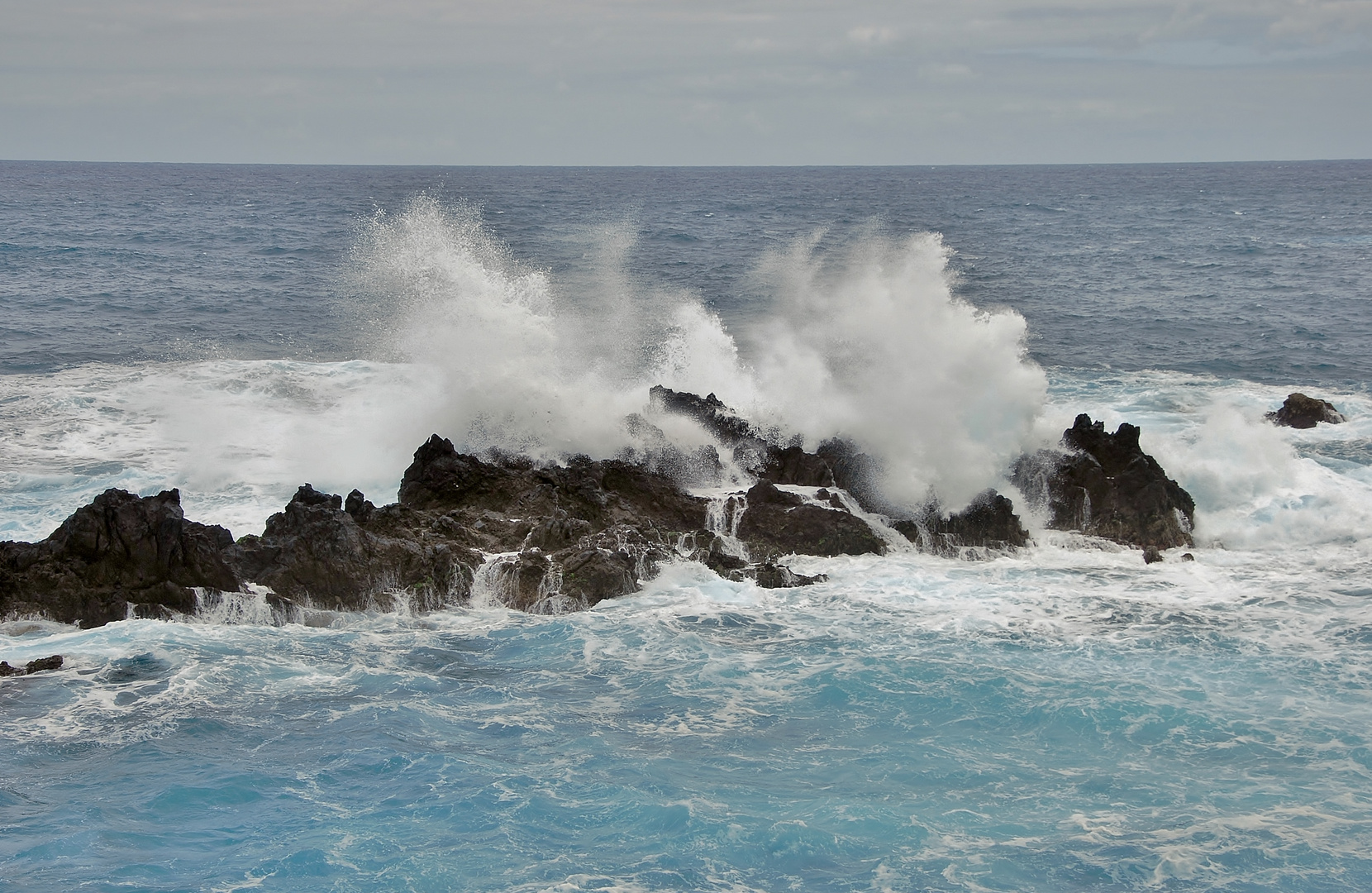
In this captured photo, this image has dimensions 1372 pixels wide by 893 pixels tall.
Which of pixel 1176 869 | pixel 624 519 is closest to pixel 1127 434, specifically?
pixel 624 519

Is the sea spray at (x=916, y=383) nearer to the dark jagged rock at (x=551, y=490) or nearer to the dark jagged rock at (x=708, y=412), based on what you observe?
the dark jagged rock at (x=708, y=412)

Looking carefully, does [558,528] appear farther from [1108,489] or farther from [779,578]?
[1108,489]

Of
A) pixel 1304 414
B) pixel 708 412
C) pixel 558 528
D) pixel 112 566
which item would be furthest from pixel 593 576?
pixel 1304 414

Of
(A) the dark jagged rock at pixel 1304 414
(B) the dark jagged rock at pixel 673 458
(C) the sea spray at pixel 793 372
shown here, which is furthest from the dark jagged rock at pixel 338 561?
(A) the dark jagged rock at pixel 1304 414

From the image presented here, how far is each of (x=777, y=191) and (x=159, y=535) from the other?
111 meters

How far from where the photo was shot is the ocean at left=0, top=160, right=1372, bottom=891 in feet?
31.5

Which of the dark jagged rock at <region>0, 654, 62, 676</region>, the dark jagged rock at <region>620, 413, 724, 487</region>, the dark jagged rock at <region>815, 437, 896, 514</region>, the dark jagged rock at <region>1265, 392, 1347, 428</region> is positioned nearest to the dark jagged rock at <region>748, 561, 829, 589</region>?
the dark jagged rock at <region>815, 437, 896, 514</region>

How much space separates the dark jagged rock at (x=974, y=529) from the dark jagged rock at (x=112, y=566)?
9425 millimetres

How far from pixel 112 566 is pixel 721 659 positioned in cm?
741

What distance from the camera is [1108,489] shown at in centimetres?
1731

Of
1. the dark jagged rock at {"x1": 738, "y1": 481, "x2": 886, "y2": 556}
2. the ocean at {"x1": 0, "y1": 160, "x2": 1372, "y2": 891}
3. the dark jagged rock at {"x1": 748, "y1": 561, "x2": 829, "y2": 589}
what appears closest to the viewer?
the ocean at {"x1": 0, "y1": 160, "x2": 1372, "y2": 891}

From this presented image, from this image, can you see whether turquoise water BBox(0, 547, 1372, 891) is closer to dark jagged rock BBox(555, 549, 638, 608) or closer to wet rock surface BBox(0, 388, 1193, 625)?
dark jagged rock BBox(555, 549, 638, 608)

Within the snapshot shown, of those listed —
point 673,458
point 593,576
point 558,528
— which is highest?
point 673,458

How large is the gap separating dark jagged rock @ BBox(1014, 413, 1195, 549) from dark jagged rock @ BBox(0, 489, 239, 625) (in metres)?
11.7
